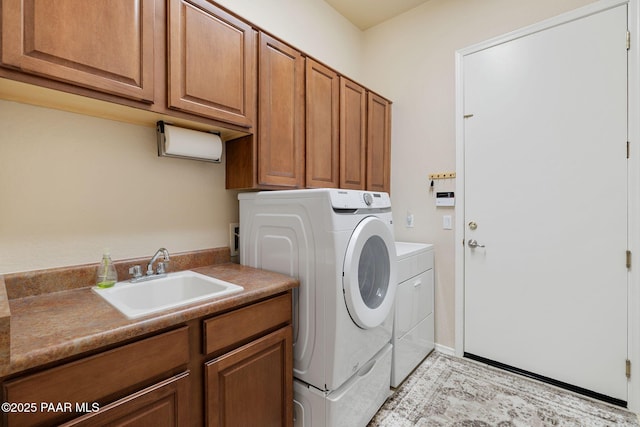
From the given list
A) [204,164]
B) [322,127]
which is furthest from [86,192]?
[322,127]

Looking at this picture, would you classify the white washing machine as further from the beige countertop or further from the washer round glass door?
the beige countertop

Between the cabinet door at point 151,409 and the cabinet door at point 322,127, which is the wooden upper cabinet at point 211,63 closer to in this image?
the cabinet door at point 322,127

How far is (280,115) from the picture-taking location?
5.73 ft

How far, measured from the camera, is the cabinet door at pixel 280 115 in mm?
1649

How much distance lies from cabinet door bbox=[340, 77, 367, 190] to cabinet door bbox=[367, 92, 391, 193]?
0.07m

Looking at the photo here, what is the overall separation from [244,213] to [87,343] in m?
1.08

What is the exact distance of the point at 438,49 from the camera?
2510mm

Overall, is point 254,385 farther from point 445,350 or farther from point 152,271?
point 445,350

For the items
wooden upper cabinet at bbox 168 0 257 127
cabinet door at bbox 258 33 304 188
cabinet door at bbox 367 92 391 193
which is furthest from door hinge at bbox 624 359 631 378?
wooden upper cabinet at bbox 168 0 257 127

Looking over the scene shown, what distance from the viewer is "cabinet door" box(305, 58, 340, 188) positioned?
193 cm

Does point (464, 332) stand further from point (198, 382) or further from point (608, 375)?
point (198, 382)

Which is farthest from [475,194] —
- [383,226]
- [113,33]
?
[113,33]

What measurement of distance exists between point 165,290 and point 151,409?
0.62m

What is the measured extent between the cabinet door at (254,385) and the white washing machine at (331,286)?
0.37 ft
